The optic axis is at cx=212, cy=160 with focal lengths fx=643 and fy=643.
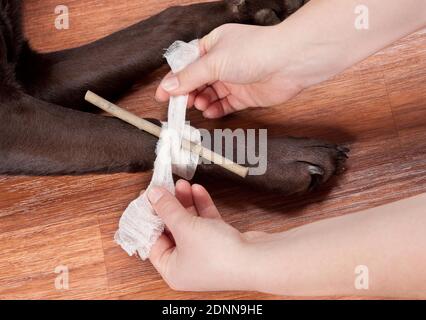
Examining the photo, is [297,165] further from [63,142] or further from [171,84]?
[63,142]

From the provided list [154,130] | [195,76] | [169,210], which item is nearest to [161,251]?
[169,210]

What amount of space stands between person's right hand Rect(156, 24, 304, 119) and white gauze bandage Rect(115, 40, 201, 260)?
38 mm

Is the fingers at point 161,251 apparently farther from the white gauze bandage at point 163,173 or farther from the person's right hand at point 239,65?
the person's right hand at point 239,65

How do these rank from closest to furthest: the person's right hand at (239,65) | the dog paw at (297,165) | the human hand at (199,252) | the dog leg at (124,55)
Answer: the human hand at (199,252) → the person's right hand at (239,65) → the dog paw at (297,165) → the dog leg at (124,55)

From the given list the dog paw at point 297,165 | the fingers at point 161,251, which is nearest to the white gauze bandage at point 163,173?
the fingers at point 161,251

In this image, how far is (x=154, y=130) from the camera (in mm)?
1165

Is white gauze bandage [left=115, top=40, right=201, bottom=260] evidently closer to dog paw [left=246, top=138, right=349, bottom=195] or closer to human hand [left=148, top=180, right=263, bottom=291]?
human hand [left=148, top=180, right=263, bottom=291]

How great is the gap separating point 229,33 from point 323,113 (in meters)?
0.33

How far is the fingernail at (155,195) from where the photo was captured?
44.0 inches

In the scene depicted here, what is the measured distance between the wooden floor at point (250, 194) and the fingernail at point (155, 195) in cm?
25

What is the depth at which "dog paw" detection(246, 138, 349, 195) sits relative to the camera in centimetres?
127

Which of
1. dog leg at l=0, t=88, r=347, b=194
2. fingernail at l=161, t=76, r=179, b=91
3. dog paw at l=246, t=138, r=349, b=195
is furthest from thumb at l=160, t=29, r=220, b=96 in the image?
dog paw at l=246, t=138, r=349, b=195
